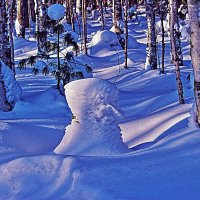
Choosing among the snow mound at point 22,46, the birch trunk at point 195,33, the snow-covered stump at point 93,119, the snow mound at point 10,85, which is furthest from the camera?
the snow mound at point 22,46

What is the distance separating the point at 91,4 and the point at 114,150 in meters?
32.9

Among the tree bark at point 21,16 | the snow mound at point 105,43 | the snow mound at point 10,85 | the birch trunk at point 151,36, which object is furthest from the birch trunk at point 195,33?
the tree bark at point 21,16

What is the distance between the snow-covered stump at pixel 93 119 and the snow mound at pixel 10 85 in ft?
12.3

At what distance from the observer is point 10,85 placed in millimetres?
8180

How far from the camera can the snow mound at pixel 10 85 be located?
804 cm

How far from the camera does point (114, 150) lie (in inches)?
177

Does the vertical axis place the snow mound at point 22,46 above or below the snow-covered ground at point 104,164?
below

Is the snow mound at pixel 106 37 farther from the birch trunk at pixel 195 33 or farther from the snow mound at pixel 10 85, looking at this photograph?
the birch trunk at pixel 195 33

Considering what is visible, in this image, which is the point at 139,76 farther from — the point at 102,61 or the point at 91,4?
the point at 91,4

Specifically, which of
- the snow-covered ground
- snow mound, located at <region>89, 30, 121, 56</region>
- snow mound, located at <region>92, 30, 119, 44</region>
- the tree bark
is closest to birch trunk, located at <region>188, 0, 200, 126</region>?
the snow-covered ground

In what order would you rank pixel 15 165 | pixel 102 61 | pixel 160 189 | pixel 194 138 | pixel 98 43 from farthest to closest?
1. pixel 98 43
2. pixel 102 61
3. pixel 194 138
4. pixel 15 165
5. pixel 160 189

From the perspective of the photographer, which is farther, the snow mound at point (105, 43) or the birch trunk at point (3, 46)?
the snow mound at point (105, 43)

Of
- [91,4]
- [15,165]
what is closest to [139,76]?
[15,165]

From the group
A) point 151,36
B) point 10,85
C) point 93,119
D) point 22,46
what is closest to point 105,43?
point 22,46
